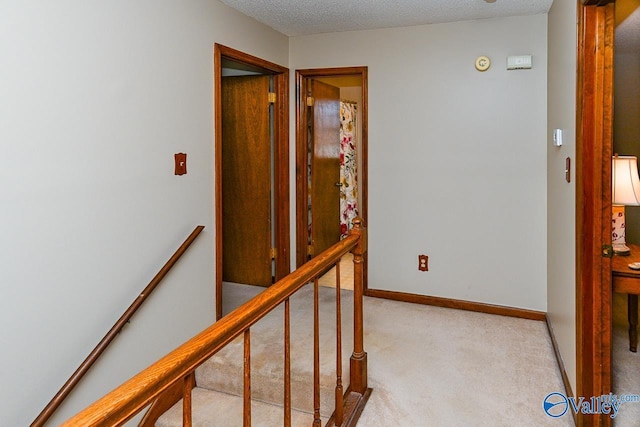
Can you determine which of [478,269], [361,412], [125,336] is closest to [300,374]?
[361,412]

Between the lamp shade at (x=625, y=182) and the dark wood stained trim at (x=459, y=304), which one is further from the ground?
the lamp shade at (x=625, y=182)

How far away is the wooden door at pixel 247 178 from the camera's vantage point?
388cm

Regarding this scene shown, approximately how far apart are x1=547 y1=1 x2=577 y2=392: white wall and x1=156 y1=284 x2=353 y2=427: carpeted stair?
1.19 metres

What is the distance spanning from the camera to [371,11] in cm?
316

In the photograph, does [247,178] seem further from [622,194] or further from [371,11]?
[622,194]

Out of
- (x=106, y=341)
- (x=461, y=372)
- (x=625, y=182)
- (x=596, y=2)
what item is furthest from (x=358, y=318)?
(x=596, y=2)

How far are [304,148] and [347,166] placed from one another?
81.1 inches

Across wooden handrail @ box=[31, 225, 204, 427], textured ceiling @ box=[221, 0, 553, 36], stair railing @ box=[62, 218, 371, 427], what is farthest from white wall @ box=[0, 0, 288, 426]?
stair railing @ box=[62, 218, 371, 427]

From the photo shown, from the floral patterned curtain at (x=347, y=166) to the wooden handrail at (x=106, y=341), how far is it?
11.3 ft

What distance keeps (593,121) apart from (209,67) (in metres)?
2.16

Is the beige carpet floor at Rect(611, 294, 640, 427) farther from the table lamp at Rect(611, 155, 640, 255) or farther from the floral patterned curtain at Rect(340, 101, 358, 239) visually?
the floral patterned curtain at Rect(340, 101, 358, 239)

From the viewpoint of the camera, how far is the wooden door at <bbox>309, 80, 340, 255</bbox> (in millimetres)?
4145

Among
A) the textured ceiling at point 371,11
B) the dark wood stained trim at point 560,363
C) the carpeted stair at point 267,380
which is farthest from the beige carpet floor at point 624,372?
the textured ceiling at point 371,11

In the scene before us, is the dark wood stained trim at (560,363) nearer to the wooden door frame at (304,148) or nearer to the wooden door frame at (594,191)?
the wooden door frame at (594,191)
